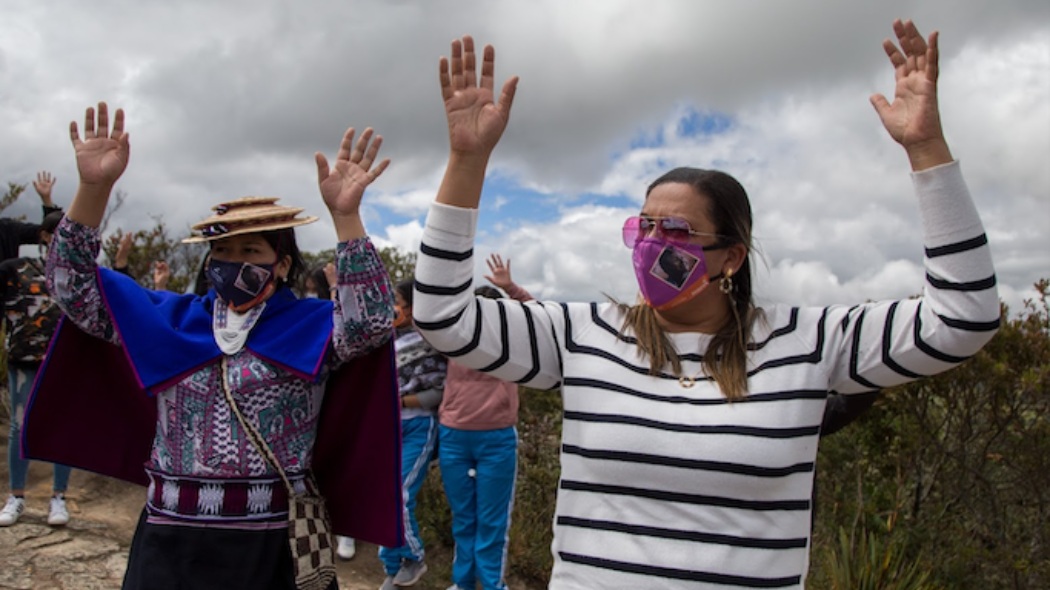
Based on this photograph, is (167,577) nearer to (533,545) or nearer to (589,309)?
(589,309)

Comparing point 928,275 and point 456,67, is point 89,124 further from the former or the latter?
point 928,275

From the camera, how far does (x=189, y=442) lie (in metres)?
2.75

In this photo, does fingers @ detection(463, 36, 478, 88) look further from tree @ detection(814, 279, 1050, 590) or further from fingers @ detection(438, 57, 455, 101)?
tree @ detection(814, 279, 1050, 590)

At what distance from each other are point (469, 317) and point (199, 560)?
4.84 feet

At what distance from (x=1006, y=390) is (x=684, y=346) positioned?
3.50 m

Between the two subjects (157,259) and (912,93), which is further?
(157,259)

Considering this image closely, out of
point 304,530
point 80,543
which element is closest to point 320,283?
point 80,543

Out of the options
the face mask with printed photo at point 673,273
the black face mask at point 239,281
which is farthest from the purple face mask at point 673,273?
the black face mask at point 239,281

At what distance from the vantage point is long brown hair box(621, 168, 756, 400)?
1907mm

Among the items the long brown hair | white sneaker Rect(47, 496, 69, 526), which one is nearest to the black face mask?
the long brown hair

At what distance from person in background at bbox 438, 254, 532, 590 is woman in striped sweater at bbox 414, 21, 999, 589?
2.98 meters

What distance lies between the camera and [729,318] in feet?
6.93

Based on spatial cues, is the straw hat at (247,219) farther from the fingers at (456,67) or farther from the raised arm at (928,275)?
the raised arm at (928,275)

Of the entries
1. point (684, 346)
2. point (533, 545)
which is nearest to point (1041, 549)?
point (533, 545)
